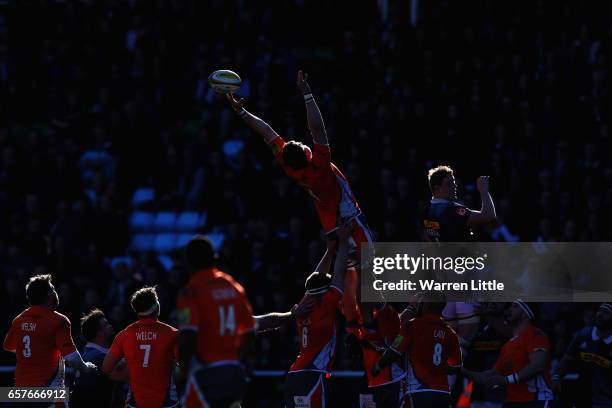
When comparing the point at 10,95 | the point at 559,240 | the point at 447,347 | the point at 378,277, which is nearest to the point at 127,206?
the point at 10,95

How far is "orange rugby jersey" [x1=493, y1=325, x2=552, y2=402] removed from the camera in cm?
1466

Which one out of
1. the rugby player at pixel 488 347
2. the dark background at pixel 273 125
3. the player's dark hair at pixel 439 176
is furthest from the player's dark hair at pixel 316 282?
the dark background at pixel 273 125

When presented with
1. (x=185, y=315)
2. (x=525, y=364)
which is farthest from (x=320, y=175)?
(x=525, y=364)

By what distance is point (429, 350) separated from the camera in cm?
1506

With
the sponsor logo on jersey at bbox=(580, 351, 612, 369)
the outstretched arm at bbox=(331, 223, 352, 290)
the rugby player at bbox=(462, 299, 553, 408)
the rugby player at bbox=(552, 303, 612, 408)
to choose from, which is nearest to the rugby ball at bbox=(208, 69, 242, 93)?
the outstretched arm at bbox=(331, 223, 352, 290)

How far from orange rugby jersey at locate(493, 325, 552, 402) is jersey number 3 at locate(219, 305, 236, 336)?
4.30 m

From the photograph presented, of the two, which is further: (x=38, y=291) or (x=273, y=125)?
(x=273, y=125)

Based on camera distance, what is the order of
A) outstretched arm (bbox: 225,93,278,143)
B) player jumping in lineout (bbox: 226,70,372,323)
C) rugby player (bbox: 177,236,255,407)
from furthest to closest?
outstretched arm (bbox: 225,93,278,143)
player jumping in lineout (bbox: 226,70,372,323)
rugby player (bbox: 177,236,255,407)

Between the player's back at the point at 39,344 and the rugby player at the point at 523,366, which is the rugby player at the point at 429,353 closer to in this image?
the rugby player at the point at 523,366

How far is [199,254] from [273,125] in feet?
35.3

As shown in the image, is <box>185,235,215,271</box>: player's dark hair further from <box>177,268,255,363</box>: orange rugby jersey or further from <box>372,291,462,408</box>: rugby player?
<box>372,291,462,408</box>: rugby player

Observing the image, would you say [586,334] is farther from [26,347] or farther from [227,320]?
[26,347]

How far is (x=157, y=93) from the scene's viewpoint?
2505 cm

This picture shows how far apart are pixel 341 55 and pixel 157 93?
3767mm
